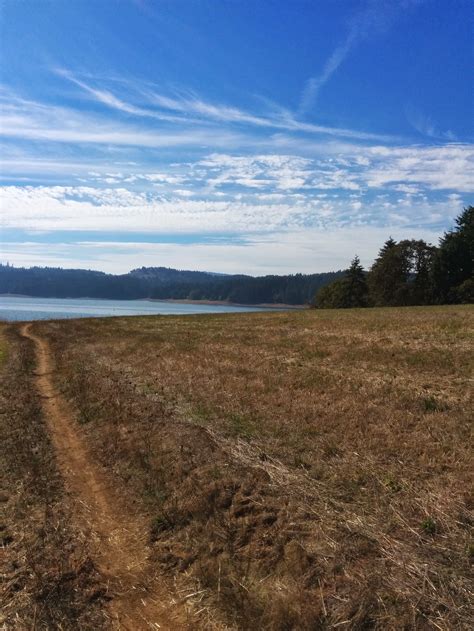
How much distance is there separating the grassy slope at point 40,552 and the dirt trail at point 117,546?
200mm

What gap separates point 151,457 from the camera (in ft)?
33.1

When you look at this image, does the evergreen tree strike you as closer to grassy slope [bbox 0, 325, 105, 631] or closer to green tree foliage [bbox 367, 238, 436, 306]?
green tree foliage [bbox 367, 238, 436, 306]

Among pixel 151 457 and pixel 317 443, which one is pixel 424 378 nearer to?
pixel 317 443

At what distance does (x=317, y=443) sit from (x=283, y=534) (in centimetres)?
363

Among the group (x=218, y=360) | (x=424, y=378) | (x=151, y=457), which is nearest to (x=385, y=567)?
(x=151, y=457)

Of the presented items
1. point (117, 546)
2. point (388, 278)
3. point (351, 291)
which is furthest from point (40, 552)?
point (351, 291)

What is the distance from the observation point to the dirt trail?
5.41 m

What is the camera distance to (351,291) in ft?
306

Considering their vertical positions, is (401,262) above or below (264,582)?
above

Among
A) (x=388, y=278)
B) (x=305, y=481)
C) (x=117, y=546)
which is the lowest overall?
(x=117, y=546)

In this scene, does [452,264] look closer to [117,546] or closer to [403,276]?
[403,276]

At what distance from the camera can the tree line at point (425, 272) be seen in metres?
80.6

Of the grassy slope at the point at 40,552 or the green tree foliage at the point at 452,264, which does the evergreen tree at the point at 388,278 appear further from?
the grassy slope at the point at 40,552

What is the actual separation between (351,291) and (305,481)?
88363mm
